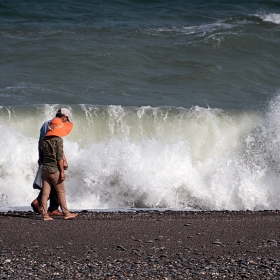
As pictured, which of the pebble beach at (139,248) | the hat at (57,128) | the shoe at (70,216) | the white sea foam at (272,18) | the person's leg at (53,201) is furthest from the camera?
the white sea foam at (272,18)

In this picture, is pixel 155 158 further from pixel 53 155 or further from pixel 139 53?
pixel 139 53

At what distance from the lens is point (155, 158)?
12.8m

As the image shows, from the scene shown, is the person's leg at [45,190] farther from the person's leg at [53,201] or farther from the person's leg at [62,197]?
the person's leg at [53,201]

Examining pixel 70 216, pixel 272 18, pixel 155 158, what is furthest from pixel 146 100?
pixel 272 18

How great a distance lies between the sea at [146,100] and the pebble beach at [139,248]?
290 centimetres

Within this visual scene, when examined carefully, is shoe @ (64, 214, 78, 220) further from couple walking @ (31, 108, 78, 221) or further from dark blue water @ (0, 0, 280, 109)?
dark blue water @ (0, 0, 280, 109)

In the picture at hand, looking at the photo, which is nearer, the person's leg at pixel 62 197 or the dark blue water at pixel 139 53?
the person's leg at pixel 62 197

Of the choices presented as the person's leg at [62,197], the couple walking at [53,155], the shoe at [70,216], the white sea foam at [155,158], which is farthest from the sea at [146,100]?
the couple walking at [53,155]

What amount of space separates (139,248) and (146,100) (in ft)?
30.7

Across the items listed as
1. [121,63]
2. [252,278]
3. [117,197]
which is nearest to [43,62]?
[121,63]

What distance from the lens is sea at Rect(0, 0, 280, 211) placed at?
40.2 ft

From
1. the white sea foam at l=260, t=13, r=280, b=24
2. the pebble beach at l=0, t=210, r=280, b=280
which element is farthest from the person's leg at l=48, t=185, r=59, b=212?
the white sea foam at l=260, t=13, r=280, b=24

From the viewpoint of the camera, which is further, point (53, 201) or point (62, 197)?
point (53, 201)

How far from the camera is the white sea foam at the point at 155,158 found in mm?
12086
